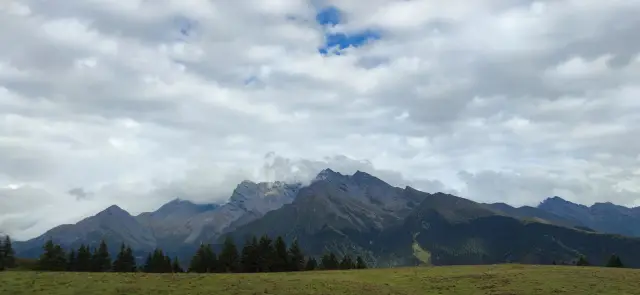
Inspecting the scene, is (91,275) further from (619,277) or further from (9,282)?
(619,277)

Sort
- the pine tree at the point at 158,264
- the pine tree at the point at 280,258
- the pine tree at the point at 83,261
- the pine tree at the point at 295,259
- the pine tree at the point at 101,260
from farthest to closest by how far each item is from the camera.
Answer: the pine tree at the point at 101,260, the pine tree at the point at 83,261, the pine tree at the point at 295,259, the pine tree at the point at 158,264, the pine tree at the point at 280,258

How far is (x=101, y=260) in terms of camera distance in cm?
11800

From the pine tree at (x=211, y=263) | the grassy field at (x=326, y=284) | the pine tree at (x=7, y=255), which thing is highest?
the pine tree at (x=7, y=255)

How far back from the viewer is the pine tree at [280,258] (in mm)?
111812

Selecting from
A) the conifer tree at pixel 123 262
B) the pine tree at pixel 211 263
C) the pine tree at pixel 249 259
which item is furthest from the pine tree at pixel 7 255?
the pine tree at pixel 249 259

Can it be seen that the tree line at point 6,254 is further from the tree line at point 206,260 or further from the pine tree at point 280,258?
the pine tree at point 280,258

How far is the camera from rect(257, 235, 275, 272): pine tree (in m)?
111

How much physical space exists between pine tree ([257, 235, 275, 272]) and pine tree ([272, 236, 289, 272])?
788mm

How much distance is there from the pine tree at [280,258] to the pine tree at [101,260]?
3856cm

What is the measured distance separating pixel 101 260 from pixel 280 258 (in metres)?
41.2

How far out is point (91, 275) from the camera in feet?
210

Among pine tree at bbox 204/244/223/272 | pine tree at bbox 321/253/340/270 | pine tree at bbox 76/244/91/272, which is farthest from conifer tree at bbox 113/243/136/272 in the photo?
pine tree at bbox 321/253/340/270

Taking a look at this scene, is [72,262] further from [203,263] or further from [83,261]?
[203,263]

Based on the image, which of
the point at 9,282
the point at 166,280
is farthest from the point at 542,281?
the point at 9,282
